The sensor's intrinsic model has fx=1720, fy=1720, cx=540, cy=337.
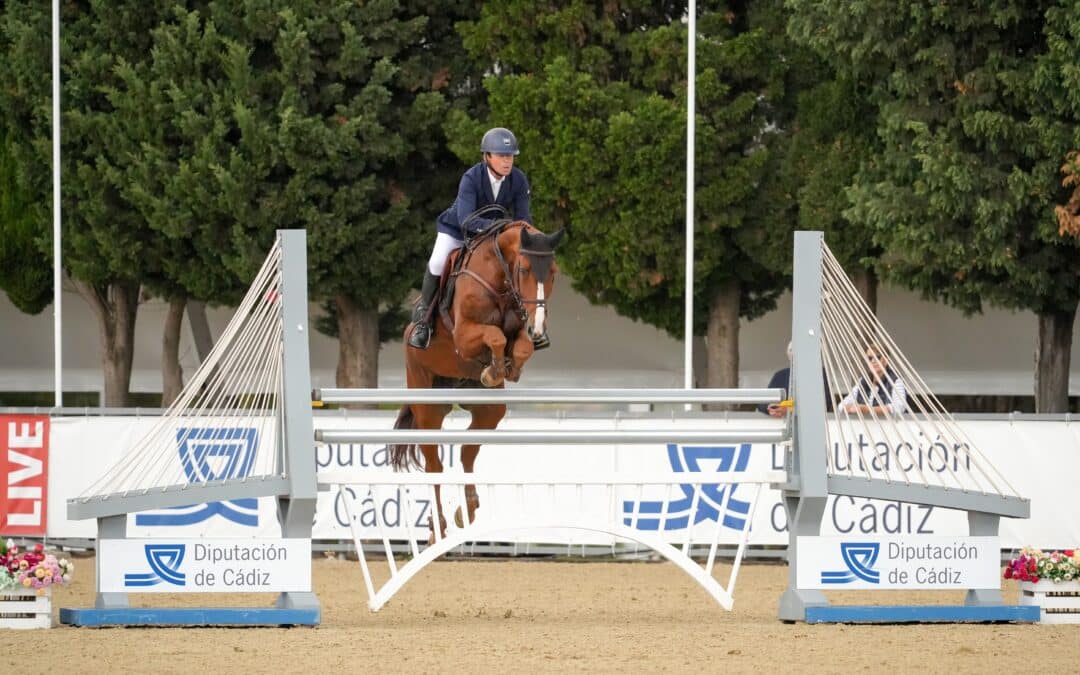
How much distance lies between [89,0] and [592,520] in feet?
47.6

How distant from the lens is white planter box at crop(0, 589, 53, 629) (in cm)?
952

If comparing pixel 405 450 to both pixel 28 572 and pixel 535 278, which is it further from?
pixel 28 572

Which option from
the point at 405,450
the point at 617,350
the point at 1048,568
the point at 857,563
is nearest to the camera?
the point at 857,563

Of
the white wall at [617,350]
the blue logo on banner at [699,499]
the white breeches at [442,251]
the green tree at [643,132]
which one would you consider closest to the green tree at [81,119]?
the white wall at [617,350]

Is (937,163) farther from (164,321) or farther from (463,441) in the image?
(164,321)

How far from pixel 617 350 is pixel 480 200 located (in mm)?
13619

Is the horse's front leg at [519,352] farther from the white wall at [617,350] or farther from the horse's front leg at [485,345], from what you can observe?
the white wall at [617,350]

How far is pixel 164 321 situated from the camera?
85.7 feet

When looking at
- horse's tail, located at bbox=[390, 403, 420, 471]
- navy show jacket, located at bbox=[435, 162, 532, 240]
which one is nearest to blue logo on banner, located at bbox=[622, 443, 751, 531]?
horse's tail, located at bbox=[390, 403, 420, 471]

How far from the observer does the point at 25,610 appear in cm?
954

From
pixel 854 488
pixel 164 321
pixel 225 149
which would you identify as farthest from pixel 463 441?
pixel 164 321

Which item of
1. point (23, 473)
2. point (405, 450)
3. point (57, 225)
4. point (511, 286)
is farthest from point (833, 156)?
point (511, 286)

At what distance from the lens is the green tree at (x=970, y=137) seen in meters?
17.1

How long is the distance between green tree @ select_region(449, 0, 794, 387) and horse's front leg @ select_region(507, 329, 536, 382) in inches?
382
